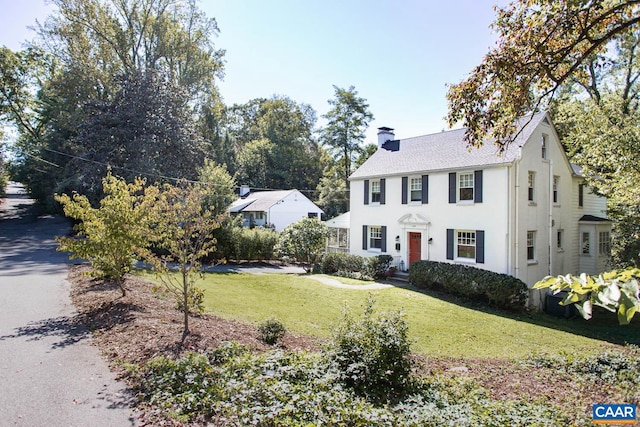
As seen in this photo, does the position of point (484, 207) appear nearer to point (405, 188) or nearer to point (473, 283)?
point (473, 283)

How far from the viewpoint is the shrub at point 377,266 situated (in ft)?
63.0

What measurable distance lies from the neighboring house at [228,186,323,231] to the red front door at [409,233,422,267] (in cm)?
1656

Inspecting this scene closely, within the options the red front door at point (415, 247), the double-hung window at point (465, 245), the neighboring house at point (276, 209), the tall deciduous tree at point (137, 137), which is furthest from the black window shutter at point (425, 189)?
the neighboring house at point (276, 209)

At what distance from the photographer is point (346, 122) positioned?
4097cm

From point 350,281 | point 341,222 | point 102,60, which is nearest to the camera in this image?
point 350,281

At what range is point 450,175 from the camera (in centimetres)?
1777

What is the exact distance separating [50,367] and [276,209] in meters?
29.1

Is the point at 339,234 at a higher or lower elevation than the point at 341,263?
higher

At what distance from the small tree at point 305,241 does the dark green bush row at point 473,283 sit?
6108mm

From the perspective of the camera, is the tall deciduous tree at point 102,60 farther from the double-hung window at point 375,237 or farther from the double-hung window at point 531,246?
the double-hung window at point 531,246

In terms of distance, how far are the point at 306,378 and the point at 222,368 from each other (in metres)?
1.24

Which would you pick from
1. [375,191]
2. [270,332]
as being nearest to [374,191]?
[375,191]

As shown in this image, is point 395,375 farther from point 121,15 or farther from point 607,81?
point 121,15

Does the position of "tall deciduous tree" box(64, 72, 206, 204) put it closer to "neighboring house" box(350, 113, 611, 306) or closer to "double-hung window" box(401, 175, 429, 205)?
"neighboring house" box(350, 113, 611, 306)
